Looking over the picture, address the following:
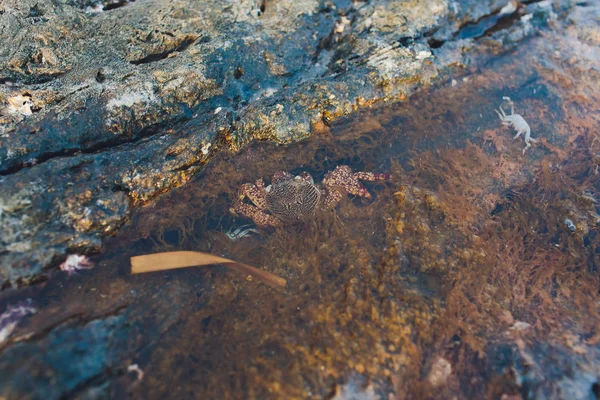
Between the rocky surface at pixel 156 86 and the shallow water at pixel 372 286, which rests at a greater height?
the rocky surface at pixel 156 86

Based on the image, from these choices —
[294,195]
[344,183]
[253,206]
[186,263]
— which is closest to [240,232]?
[253,206]

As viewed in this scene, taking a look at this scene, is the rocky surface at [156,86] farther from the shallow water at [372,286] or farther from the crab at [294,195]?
the crab at [294,195]

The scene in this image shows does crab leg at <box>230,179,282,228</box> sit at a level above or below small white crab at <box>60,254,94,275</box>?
below

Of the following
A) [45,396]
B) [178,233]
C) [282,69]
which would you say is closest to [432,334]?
[178,233]

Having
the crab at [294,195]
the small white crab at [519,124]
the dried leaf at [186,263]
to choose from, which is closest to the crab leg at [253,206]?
the crab at [294,195]

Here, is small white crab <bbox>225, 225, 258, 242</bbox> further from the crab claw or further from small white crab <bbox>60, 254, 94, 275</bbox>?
small white crab <bbox>60, 254, 94, 275</bbox>

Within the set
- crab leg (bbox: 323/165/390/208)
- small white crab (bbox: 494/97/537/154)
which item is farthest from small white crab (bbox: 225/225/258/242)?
small white crab (bbox: 494/97/537/154)

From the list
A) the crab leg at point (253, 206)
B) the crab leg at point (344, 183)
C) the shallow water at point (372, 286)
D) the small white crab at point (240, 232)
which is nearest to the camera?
the shallow water at point (372, 286)
